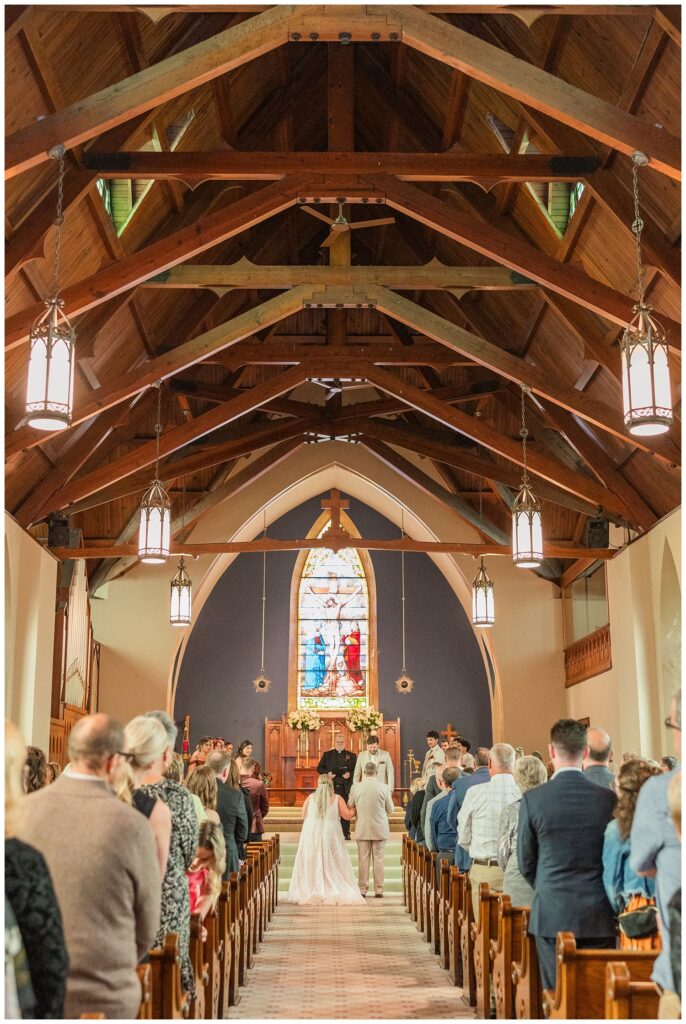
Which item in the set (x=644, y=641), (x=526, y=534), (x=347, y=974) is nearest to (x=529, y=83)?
(x=526, y=534)

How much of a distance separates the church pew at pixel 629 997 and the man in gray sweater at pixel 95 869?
142 centimetres

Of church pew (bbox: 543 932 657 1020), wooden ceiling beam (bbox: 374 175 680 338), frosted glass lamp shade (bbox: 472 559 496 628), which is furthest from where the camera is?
frosted glass lamp shade (bbox: 472 559 496 628)

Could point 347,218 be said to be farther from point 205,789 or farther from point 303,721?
point 303,721

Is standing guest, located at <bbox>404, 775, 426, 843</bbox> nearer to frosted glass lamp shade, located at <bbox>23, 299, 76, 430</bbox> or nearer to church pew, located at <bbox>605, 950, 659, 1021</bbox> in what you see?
frosted glass lamp shade, located at <bbox>23, 299, 76, 430</bbox>

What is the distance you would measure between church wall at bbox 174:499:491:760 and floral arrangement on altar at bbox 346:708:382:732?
1424 mm

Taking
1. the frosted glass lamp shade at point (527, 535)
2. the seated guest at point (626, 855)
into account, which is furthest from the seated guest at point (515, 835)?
the frosted glass lamp shade at point (527, 535)

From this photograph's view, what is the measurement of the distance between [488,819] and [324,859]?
6391mm

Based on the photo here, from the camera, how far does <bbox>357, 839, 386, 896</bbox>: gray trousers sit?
12.7m

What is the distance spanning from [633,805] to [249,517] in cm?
1410

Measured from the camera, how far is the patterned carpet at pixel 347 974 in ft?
21.2

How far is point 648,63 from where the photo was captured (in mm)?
7172

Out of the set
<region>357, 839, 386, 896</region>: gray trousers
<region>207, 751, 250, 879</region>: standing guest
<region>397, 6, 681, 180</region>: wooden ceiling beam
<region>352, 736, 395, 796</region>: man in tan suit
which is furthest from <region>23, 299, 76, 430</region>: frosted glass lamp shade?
<region>357, 839, 386, 896</region>: gray trousers

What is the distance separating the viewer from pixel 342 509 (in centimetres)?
1934

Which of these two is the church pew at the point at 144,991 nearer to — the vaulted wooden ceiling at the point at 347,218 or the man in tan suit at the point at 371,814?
the vaulted wooden ceiling at the point at 347,218
